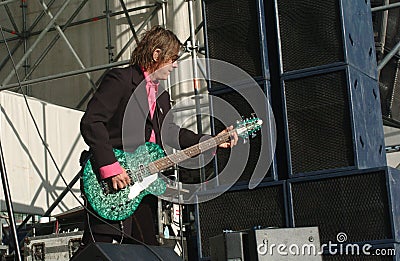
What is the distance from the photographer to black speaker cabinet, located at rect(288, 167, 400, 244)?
11.1ft

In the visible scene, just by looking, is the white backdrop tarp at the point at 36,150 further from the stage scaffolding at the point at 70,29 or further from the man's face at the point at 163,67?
the man's face at the point at 163,67

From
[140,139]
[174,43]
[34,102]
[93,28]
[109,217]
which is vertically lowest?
[109,217]

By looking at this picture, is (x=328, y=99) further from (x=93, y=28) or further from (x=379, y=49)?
(x=93, y=28)

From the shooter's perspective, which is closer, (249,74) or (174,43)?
(174,43)

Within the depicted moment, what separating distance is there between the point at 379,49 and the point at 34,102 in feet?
9.89

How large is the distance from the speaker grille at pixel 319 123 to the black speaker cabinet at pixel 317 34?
9 cm

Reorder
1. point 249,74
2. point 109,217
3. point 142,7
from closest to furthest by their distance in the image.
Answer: point 109,217 < point 249,74 < point 142,7

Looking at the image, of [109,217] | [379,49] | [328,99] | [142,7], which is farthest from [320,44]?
[142,7]

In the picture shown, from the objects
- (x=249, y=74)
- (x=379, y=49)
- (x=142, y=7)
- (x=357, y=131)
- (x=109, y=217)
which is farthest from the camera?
(x=142, y=7)

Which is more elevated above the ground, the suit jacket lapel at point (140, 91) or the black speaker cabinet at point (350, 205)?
the suit jacket lapel at point (140, 91)

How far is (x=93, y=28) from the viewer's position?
8.64 metres

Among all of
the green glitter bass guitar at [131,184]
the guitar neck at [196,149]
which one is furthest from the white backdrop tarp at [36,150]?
the green glitter bass guitar at [131,184]

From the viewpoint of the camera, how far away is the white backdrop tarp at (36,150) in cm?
684

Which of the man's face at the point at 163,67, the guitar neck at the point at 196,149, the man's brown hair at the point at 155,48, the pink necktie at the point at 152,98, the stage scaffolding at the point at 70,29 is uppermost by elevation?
the stage scaffolding at the point at 70,29
